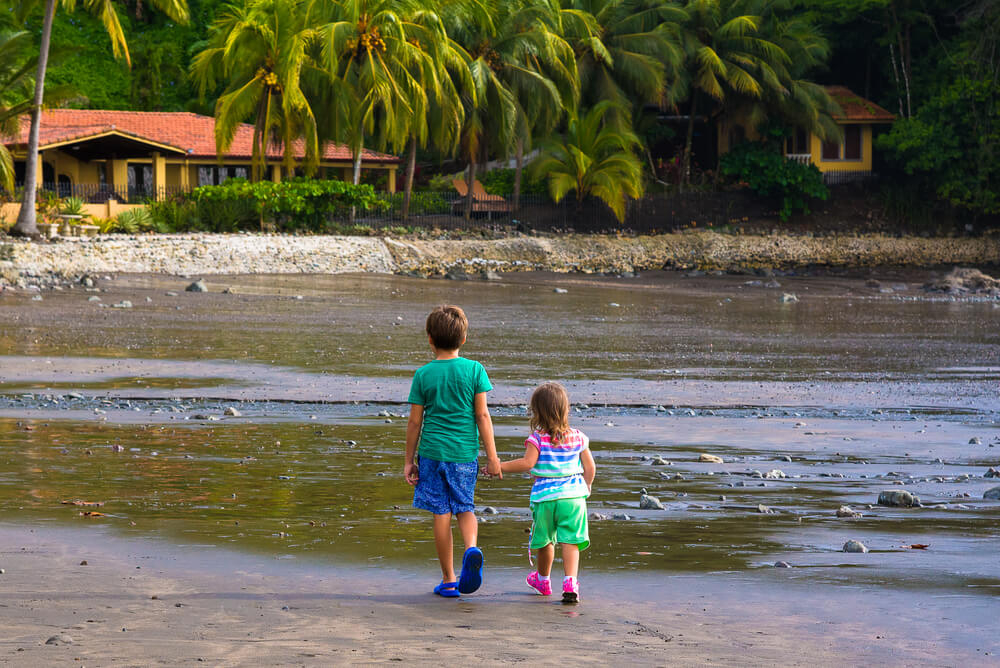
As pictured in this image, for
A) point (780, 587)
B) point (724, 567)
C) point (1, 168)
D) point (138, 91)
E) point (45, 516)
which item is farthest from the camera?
point (138, 91)

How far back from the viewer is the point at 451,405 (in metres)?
5.36

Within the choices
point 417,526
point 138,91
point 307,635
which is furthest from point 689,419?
point 138,91

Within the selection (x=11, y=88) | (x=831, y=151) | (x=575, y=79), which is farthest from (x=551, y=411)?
(x=831, y=151)

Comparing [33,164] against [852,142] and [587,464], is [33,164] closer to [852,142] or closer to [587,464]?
[587,464]

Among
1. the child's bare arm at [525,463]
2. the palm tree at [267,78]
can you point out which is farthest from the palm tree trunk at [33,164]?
the child's bare arm at [525,463]

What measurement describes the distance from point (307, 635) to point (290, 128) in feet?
123

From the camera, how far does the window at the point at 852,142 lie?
53.8m

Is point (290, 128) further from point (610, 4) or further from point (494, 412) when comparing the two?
point (494, 412)

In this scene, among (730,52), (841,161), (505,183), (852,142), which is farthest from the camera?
(841,161)

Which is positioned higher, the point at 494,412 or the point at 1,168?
the point at 1,168

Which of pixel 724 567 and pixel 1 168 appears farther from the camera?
pixel 1 168

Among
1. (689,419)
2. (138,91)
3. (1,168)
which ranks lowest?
(689,419)

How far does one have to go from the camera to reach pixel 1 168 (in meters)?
33.1

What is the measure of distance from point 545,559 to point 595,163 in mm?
41205
